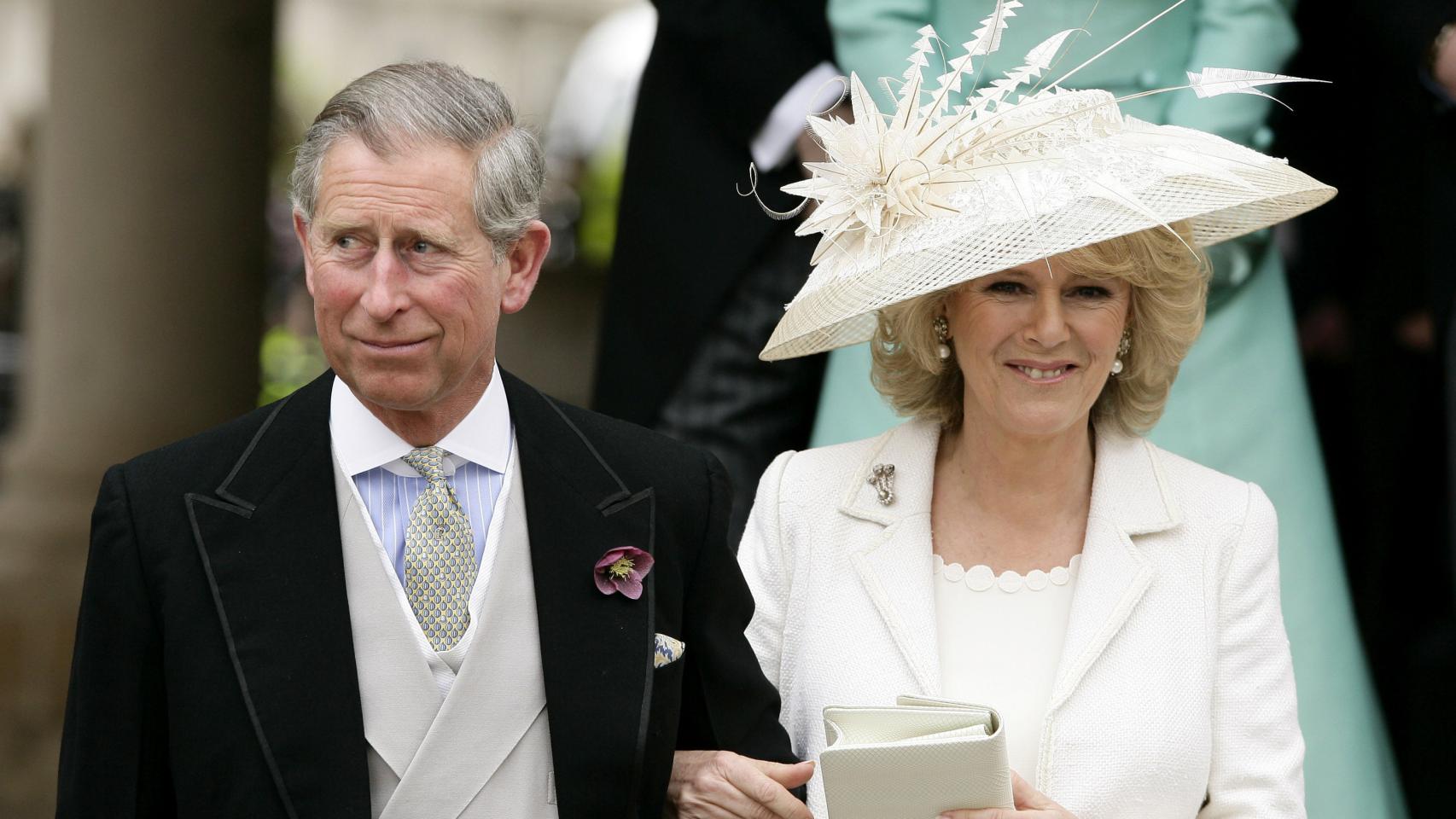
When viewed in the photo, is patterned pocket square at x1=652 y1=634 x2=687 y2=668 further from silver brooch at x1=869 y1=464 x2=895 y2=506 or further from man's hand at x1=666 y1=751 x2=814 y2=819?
silver brooch at x1=869 y1=464 x2=895 y2=506

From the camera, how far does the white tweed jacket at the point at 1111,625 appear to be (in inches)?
106

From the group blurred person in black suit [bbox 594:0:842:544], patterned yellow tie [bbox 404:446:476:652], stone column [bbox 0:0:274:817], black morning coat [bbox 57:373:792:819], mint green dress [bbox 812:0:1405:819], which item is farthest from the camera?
stone column [bbox 0:0:274:817]

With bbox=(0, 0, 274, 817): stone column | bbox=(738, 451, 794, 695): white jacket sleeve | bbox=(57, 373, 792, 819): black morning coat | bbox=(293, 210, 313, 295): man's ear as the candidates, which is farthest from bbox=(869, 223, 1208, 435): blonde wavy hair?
bbox=(0, 0, 274, 817): stone column

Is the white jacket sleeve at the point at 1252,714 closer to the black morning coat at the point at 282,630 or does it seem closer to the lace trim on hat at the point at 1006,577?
the lace trim on hat at the point at 1006,577

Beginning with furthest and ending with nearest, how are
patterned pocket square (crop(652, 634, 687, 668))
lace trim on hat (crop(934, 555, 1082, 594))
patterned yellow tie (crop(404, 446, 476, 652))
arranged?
1. lace trim on hat (crop(934, 555, 1082, 594))
2. patterned pocket square (crop(652, 634, 687, 668))
3. patterned yellow tie (crop(404, 446, 476, 652))

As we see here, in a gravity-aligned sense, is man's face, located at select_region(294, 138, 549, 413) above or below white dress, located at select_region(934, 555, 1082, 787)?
above

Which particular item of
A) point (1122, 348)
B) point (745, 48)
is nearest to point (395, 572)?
point (1122, 348)

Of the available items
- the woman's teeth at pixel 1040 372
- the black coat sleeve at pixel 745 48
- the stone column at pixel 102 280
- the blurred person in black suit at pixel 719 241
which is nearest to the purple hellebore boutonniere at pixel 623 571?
the woman's teeth at pixel 1040 372

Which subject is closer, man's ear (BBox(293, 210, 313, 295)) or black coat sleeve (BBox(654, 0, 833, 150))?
man's ear (BBox(293, 210, 313, 295))

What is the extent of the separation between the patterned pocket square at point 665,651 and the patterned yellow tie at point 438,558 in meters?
0.25

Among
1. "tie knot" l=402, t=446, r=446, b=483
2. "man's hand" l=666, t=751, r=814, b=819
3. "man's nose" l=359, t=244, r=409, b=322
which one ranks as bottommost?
"man's hand" l=666, t=751, r=814, b=819

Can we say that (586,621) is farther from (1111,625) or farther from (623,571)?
(1111,625)

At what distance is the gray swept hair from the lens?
2.21 meters

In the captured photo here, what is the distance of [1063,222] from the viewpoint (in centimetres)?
266
